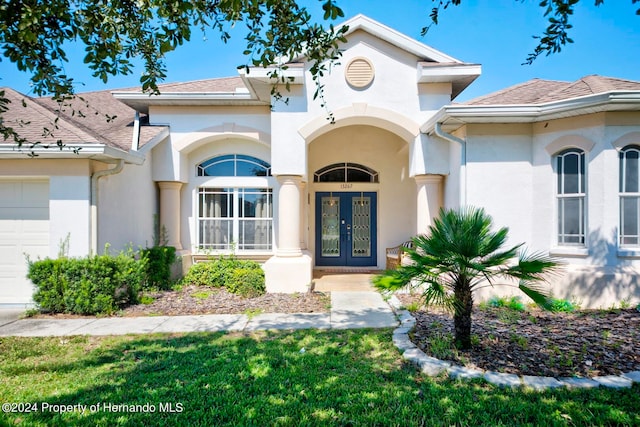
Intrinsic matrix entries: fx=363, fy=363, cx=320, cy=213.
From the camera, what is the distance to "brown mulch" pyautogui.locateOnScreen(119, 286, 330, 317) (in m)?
7.84

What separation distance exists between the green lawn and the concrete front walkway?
0.84m

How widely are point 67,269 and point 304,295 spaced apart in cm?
517

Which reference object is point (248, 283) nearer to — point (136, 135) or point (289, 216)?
point (289, 216)

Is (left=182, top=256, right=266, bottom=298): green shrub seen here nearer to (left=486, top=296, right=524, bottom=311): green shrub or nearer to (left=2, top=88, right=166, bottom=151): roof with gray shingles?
(left=2, top=88, right=166, bottom=151): roof with gray shingles

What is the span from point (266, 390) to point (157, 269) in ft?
22.3

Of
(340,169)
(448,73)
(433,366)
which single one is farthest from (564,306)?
(340,169)

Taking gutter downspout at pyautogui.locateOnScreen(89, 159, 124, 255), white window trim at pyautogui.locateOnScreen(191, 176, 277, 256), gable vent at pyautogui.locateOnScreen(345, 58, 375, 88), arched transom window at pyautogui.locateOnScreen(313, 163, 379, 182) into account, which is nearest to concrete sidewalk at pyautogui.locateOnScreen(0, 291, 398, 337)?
gutter downspout at pyautogui.locateOnScreen(89, 159, 124, 255)

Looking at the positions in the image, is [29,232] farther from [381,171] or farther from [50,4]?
[381,171]

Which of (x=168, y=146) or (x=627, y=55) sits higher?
(x=627, y=55)

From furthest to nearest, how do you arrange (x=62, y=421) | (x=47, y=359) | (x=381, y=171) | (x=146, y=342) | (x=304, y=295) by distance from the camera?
1. (x=381, y=171)
2. (x=304, y=295)
3. (x=146, y=342)
4. (x=47, y=359)
5. (x=62, y=421)

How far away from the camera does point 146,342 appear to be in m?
5.88

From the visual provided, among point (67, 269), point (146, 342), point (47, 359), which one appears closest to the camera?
point (47, 359)

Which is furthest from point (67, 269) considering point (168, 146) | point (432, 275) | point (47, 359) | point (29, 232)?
point (432, 275)

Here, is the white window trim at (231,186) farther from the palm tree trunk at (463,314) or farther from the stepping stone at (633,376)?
the stepping stone at (633,376)
